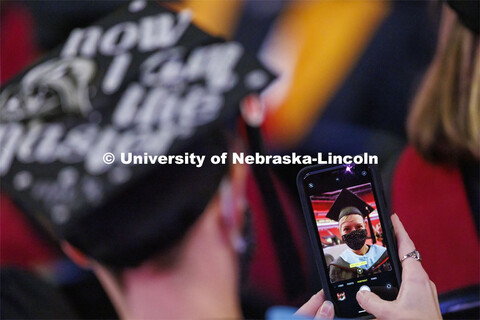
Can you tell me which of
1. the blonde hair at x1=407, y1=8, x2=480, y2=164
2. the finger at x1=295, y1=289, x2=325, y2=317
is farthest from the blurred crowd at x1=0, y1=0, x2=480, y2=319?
the finger at x1=295, y1=289, x2=325, y2=317

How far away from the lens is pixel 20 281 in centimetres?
102

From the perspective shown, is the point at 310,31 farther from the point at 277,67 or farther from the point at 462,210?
the point at 462,210

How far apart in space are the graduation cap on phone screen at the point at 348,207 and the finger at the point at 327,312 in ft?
0.32

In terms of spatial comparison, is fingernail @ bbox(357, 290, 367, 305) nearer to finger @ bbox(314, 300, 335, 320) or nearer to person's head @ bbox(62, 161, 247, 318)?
finger @ bbox(314, 300, 335, 320)

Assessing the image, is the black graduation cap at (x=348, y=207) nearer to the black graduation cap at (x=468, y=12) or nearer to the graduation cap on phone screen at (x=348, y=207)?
the graduation cap on phone screen at (x=348, y=207)

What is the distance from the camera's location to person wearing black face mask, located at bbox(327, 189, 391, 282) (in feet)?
2.12

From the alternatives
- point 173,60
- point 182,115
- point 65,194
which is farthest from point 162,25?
point 65,194

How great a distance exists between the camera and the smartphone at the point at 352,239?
0.65 metres

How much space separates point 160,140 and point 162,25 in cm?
23

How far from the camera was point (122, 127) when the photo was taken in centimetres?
94

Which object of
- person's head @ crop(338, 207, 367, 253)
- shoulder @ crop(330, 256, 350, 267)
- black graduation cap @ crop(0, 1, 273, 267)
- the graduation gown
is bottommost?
the graduation gown

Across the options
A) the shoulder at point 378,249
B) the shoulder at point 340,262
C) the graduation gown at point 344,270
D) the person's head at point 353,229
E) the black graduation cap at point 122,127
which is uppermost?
the black graduation cap at point 122,127

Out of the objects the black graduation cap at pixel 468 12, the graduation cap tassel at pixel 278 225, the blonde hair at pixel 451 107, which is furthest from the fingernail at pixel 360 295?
the black graduation cap at pixel 468 12

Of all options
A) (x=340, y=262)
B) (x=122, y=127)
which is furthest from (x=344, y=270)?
(x=122, y=127)
